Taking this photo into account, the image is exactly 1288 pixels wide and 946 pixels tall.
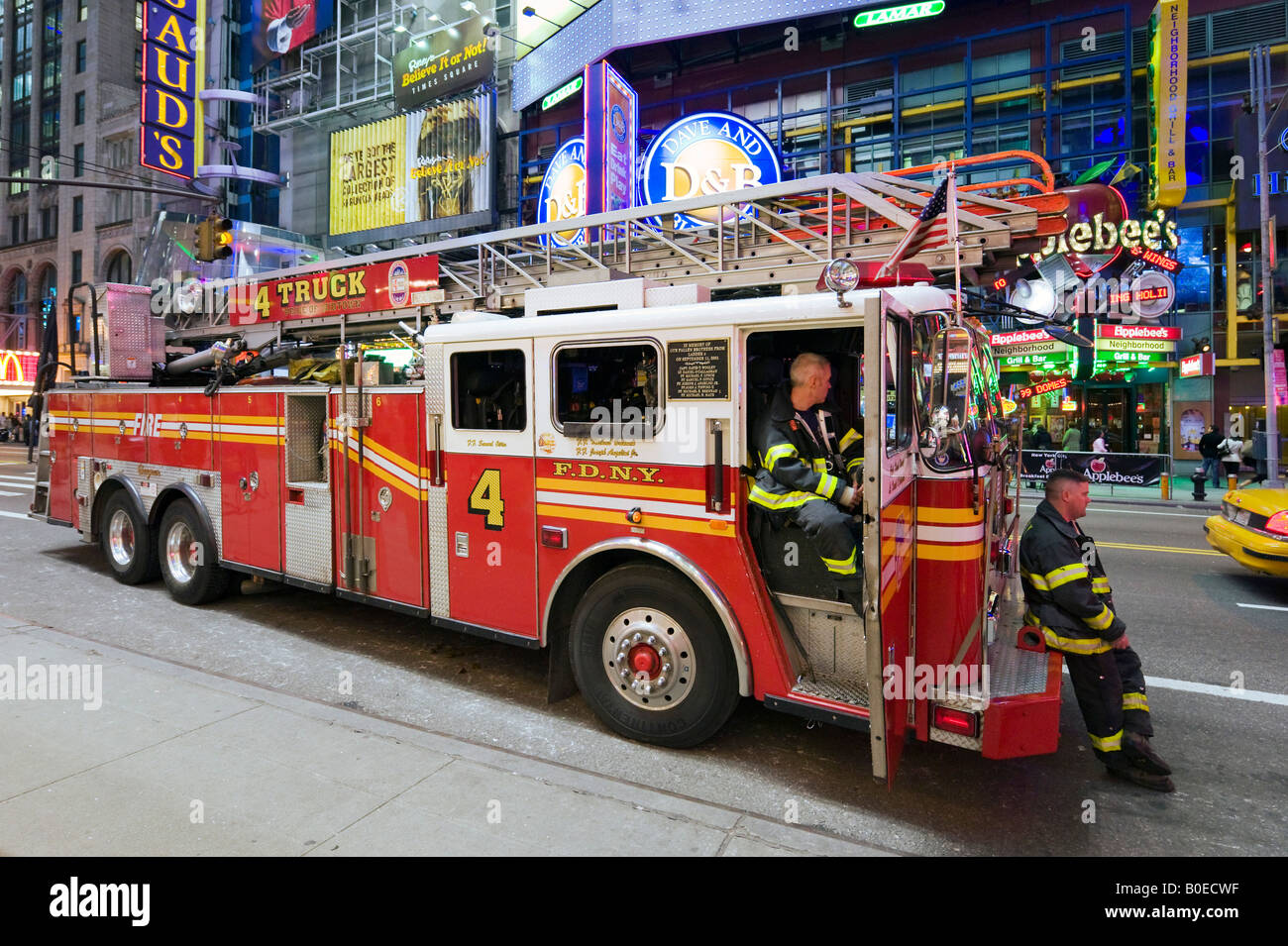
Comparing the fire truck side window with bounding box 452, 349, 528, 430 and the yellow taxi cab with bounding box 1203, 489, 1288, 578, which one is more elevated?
the fire truck side window with bounding box 452, 349, 528, 430

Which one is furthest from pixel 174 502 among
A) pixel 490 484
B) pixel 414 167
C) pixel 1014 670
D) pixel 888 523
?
pixel 414 167

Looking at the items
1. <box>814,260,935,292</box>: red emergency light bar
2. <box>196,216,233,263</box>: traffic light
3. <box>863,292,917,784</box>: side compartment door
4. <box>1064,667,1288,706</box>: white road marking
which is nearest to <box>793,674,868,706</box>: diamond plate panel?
<box>863,292,917,784</box>: side compartment door

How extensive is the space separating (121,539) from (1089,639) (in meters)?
9.25

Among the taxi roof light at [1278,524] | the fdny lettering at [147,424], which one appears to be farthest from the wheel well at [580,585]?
the taxi roof light at [1278,524]

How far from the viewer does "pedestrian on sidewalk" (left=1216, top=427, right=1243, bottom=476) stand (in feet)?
61.9

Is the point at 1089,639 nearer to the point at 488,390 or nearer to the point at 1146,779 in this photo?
the point at 1146,779

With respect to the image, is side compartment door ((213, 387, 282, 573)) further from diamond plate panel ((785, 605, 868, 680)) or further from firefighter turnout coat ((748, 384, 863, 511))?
diamond plate panel ((785, 605, 868, 680))

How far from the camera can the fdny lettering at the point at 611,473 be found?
13.8ft

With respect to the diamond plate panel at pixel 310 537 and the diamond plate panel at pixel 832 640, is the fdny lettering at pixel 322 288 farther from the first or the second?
the diamond plate panel at pixel 832 640

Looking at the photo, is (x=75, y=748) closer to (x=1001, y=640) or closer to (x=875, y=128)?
(x=1001, y=640)

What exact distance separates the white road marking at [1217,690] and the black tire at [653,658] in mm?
2706

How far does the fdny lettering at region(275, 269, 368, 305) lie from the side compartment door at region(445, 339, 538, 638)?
345 centimetres
